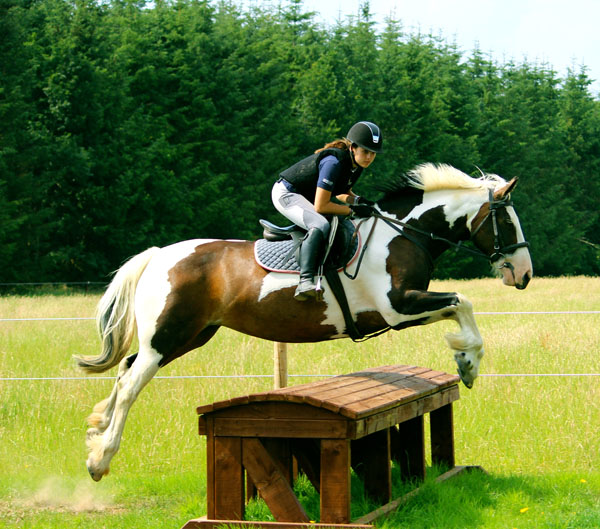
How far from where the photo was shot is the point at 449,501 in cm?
537

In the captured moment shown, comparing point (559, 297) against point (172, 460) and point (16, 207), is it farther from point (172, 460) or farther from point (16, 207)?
point (16, 207)

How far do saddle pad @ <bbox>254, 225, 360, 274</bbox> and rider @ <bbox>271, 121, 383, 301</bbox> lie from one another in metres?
0.14

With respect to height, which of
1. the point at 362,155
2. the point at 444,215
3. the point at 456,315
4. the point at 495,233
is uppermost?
the point at 362,155

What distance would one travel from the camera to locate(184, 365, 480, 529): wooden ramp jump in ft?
15.3

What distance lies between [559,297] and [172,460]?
1549 cm

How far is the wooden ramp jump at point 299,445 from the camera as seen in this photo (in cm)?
466

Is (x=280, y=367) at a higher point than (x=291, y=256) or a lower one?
lower

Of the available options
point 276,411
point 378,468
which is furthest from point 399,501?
point 276,411

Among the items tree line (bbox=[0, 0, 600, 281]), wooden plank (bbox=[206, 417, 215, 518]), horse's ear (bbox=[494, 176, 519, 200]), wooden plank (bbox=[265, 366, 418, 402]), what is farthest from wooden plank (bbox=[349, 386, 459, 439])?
tree line (bbox=[0, 0, 600, 281])

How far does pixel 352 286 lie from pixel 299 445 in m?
1.14

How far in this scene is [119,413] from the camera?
5746mm

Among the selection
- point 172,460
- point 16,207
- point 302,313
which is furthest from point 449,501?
point 16,207

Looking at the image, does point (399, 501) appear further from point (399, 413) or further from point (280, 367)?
point (280, 367)

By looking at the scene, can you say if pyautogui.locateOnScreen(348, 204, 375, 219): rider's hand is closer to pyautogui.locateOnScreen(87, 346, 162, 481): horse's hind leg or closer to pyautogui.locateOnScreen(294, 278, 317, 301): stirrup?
pyautogui.locateOnScreen(294, 278, 317, 301): stirrup
